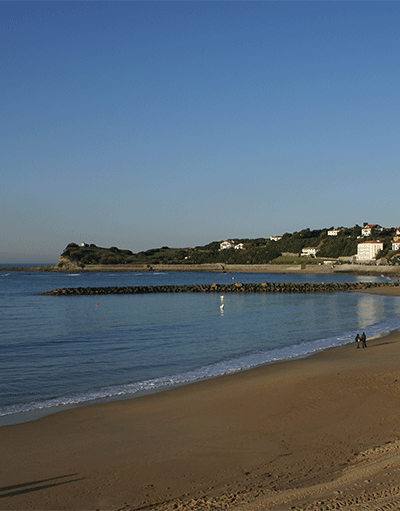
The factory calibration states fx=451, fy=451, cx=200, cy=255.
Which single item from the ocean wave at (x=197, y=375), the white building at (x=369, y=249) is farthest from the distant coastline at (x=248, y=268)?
the ocean wave at (x=197, y=375)

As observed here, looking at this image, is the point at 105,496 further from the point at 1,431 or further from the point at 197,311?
the point at 197,311

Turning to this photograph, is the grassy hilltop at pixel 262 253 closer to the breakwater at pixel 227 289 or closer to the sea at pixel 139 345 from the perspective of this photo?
the breakwater at pixel 227 289

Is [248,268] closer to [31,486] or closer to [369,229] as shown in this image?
[369,229]

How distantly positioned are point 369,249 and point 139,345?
127468mm

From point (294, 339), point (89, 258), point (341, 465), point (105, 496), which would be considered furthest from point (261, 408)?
point (89, 258)

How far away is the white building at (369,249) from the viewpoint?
5310 inches

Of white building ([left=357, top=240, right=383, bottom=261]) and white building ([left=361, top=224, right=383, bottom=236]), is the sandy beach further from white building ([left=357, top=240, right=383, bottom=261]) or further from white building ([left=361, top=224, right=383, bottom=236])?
white building ([left=361, top=224, right=383, bottom=236])

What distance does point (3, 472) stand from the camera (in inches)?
295

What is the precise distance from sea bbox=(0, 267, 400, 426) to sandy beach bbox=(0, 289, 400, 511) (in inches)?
79.2

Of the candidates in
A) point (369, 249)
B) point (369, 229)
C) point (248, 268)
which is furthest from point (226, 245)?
point (369, 249)

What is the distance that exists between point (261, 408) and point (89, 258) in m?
173

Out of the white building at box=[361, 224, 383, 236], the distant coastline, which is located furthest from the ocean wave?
the white building at box=[361, 224, 383, 236]

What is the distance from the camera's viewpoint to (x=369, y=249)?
449 feet

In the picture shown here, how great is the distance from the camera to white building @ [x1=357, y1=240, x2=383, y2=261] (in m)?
135
